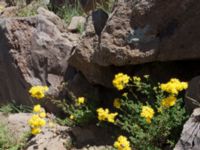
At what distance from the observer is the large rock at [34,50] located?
210 inches

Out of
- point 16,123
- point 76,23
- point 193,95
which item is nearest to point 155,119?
point 193,95

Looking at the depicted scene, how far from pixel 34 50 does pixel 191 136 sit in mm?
2730

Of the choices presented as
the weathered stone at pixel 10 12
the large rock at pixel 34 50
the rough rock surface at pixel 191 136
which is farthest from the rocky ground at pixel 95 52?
the weathered stone at pixel 10 12

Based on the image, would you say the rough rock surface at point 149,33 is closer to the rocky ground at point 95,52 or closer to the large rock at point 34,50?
the rocky ground at point 95,52

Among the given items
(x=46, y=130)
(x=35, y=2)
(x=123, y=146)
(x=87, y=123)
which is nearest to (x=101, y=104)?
(x=87, y=123)

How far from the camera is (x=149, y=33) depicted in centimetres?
414

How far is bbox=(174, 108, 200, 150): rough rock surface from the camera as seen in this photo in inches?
126

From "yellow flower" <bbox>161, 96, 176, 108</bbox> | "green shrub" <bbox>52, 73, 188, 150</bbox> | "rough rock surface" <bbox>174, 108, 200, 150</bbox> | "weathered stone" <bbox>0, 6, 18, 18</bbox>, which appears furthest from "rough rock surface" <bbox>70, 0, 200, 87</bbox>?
"weathered stone" <bbox>0, 6, 18, 18</bbox>

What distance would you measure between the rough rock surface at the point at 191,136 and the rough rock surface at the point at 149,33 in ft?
2.69

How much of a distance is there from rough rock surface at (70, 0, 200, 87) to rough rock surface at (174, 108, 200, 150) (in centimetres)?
82

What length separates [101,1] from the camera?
590cm

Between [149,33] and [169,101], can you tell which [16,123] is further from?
[169,101]

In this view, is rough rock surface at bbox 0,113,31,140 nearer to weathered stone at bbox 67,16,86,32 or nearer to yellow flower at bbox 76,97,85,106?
yellow flower at bbox 76,97,85,106

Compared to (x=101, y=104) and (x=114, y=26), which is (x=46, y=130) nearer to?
(x=101, y=104)
